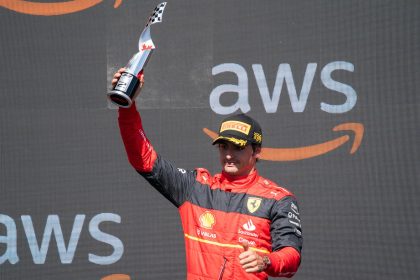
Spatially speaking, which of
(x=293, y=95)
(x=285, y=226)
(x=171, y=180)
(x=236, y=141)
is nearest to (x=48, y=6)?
(x=293, y=95)

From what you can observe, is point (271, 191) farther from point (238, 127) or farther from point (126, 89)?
point (126, 89)

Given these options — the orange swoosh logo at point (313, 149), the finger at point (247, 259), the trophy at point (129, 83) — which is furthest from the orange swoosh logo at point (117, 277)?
the finger at point (247, 259)

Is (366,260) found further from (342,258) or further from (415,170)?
(415,170)

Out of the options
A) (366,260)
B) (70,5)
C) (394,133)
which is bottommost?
(366,260)

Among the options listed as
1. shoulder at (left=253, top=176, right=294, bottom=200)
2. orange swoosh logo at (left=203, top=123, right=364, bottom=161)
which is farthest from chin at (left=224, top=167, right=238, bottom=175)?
orange swoosh logo at (left=203, top=123, right=364, bottom=161)

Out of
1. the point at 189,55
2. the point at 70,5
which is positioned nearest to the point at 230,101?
the point at 189,55

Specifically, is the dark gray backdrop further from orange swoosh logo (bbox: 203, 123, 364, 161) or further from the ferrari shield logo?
the ferrari shield logo

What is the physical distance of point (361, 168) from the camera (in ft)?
10.2

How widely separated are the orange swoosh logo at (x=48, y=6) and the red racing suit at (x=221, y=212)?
1394 mm

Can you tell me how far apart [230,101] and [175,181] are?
3.68ft

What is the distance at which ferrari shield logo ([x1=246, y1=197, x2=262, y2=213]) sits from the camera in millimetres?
2023

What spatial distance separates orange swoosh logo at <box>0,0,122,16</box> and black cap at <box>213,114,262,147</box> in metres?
1.40

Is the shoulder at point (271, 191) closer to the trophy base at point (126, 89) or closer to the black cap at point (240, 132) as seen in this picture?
the black cap at point (240, 132)

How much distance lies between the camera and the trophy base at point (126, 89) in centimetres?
185
